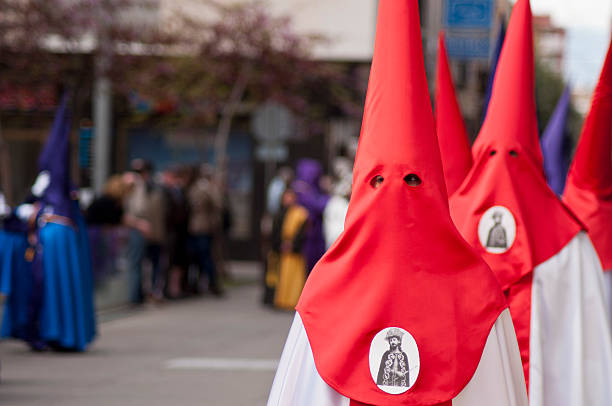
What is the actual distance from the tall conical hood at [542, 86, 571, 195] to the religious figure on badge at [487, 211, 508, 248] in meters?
6.36

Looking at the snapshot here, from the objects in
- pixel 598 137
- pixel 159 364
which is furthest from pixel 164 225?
pixel 598 137

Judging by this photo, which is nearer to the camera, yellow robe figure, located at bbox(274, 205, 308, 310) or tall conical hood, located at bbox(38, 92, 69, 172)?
tall conical hood, located at bbox(38, 92, 69, 172)

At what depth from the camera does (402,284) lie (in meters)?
3.69

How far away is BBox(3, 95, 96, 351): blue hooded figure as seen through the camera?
36.1ft

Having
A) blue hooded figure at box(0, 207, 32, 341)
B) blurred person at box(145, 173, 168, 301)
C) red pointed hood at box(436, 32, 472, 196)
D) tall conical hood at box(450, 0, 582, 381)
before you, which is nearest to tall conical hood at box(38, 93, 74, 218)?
blue hooded figure at box(0, 207, 32, 341)

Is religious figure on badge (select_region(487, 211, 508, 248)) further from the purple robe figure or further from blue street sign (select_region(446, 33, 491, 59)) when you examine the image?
blue street sign (select_region(446, 33, 491, 59))

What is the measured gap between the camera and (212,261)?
18.1 metres

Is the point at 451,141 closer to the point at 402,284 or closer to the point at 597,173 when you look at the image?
the point at 597,173

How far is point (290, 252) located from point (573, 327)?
10.9m

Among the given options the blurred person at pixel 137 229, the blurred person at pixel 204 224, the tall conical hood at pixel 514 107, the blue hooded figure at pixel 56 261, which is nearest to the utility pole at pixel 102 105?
the blurred person at pixel 137 229

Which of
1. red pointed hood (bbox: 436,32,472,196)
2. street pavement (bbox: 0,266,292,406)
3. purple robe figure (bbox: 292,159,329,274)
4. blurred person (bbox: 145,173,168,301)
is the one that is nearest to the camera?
red pointed hood (bbox: 436,32,472,196)

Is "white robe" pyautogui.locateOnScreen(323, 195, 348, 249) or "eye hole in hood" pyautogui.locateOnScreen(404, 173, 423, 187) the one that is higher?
"eye hole in hood" pyautogui.locateOnScreen(404, 173, 423, 187)

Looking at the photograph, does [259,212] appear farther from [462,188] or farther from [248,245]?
[462,188]

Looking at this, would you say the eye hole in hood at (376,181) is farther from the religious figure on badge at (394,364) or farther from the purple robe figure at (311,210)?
the purple robe figure at (311,210)
